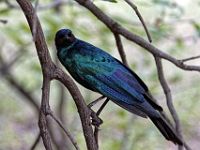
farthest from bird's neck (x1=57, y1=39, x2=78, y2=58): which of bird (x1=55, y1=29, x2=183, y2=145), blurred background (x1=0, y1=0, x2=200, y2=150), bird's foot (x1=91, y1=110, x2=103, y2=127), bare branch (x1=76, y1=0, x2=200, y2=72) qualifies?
blurred background (x1=0, y1=0, x2=200, y2=150)

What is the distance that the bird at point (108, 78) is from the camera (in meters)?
1.39

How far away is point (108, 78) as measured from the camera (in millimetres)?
1426

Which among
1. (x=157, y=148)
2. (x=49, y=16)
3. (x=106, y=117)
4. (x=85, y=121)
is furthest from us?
(x=106, y=117)

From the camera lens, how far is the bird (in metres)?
1.39

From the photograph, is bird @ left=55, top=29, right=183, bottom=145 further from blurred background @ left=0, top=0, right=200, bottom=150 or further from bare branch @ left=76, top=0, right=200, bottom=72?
blurred background @ left=0, top=0, right=200, bottom=150

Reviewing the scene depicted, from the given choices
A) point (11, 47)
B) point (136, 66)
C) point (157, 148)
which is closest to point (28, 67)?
point (11, 47)

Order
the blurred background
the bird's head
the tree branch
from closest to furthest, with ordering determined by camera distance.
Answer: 1. the tree branch
2. the bird's head
3. the blurred background

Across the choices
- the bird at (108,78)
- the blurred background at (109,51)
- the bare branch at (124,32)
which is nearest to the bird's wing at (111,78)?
the bird at (108,78)

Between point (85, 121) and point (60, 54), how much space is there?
0.19 meters

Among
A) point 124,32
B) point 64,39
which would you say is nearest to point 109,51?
point 124,32

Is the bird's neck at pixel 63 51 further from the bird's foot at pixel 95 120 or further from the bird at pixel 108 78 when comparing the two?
the bird's foot at pixel 95 120

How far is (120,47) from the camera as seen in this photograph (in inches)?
69.6

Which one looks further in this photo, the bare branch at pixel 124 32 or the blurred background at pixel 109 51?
the blurred background at pixel 109 51

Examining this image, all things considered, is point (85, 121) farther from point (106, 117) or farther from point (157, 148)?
point (106, 117)
